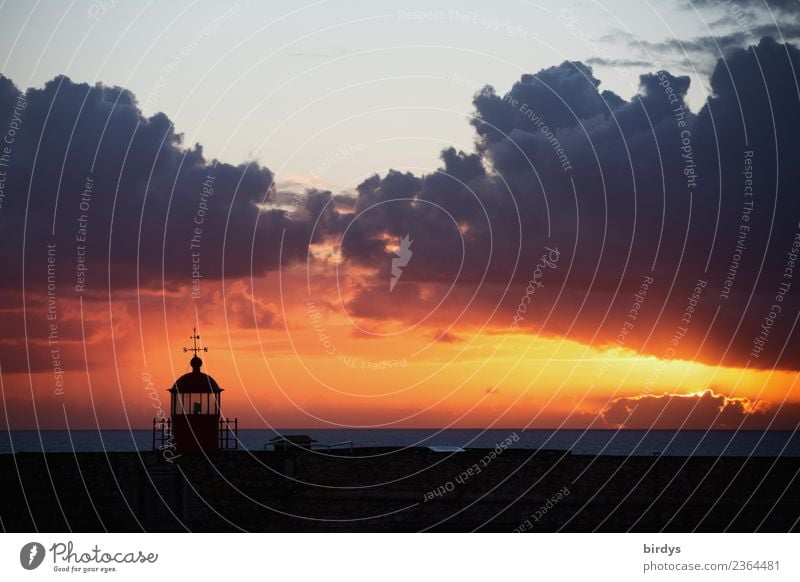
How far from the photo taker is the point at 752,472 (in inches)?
1216

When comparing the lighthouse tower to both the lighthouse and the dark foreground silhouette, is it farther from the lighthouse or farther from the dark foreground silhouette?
the dark foreground silhouette

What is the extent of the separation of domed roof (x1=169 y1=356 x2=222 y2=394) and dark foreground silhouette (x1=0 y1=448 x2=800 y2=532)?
8.58 m

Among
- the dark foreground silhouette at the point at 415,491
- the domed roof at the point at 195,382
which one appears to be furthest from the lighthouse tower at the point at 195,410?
the dark foreground silhouette at the point at 415,491

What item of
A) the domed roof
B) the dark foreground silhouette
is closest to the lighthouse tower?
the domed roof

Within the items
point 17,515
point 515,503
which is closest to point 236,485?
point 17,515

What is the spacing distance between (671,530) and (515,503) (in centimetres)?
424

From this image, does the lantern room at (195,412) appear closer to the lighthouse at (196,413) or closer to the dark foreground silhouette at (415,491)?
the lighthouse at (196,413)

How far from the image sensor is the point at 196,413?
3981 cm

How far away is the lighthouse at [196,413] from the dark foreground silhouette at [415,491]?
7735mm

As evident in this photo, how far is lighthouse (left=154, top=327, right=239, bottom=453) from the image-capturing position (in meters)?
39.5

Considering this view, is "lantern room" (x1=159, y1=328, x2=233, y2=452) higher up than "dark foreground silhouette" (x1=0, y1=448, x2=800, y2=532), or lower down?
higher up

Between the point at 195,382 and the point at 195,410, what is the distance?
1.01 meters

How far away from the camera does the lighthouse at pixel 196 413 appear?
1555 inches

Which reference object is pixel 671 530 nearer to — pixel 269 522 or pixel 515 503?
pixel 515 503
